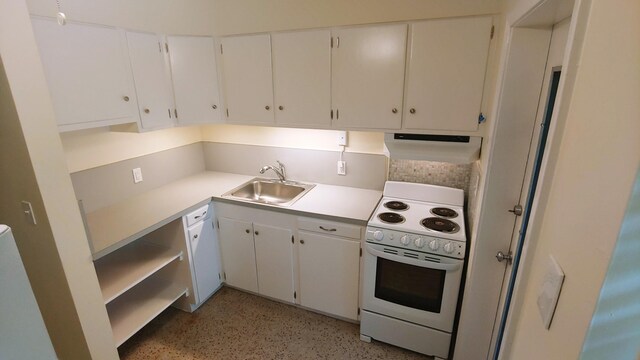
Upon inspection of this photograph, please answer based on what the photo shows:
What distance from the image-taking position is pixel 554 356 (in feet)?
2.10

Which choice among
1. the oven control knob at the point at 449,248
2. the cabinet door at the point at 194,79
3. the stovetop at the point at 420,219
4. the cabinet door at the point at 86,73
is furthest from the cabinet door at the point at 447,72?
the cabinet door at the point at 86,73

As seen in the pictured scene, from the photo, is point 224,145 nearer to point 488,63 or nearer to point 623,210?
point 488,63

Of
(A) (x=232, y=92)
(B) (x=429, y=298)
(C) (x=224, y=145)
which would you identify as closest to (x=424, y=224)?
(B) (x=429, y=298)

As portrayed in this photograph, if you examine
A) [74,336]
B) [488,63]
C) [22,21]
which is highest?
[22,21]

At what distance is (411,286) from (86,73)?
2331 mm

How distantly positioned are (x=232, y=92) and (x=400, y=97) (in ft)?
4.35

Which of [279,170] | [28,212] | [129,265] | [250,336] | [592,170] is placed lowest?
[250,336]

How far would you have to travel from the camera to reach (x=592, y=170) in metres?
0.56

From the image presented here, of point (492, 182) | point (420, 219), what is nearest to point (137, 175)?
point (420, 219)

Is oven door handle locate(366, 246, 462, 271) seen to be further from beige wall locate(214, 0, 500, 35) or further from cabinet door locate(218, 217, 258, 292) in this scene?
beige wall locate(214, 0, 500, 35)

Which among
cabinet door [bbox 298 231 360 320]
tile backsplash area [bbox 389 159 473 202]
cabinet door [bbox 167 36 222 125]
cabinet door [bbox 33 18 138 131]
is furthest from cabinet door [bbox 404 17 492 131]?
cabinet door [bbox 33 18 138 131]

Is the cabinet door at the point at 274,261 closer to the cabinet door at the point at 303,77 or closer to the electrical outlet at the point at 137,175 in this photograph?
the cabinet door at the point at 303,77

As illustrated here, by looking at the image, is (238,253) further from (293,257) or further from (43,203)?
(43,203)

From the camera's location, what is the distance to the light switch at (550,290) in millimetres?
659
